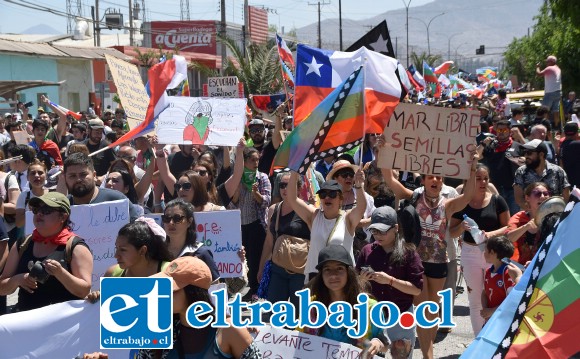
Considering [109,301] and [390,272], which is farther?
[390,272]

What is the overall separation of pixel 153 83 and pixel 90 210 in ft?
11.0

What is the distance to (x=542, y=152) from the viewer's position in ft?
31.3

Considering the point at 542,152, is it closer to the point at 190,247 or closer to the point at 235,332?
the point at 190,247

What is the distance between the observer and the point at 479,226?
7941 mm

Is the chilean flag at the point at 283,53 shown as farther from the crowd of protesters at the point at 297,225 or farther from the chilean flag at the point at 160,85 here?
the chilean flag at the point at 160,85

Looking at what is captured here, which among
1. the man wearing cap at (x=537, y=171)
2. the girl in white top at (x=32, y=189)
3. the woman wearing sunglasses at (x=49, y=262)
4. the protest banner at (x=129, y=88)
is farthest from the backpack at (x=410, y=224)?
the protest banner at (x=129, y=88)

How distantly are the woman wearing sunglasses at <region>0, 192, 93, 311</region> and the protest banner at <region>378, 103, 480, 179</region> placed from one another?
10.4 feet

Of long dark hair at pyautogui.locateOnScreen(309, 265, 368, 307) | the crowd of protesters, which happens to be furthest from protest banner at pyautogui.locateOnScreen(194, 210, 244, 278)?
long dark hair at pyautogui.locateOnScreen(309, 265, 368, 307)

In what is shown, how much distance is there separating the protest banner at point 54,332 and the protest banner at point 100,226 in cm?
151

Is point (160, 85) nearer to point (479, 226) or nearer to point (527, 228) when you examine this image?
point (479, 226)

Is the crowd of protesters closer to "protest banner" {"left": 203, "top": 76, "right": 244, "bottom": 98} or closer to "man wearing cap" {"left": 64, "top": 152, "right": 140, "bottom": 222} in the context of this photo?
"man wearing cap" {"left": 64, "top": 152, "right": 140, "bottom": 222}

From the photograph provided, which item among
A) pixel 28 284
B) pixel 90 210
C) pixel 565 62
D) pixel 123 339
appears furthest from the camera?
pixel 565 62

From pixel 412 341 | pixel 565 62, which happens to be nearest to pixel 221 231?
pixel 412 341

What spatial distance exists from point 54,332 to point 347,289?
5.22 feet
